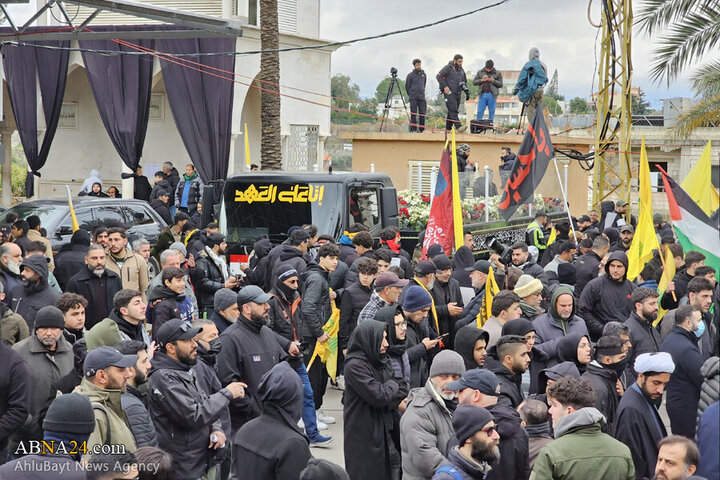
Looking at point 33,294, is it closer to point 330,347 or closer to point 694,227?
point 330,347

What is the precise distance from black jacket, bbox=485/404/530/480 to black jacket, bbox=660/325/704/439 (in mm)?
2318

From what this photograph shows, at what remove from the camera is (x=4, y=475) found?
4242 millimetres

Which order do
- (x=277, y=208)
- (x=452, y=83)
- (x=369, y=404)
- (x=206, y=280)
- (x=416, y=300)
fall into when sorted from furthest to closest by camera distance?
(x=452, y=83)
(x=277, y=208)
(x=206, y=280)
(x=416, y=300)
(x=369, y=404)

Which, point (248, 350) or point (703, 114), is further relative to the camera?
point (703, 114)

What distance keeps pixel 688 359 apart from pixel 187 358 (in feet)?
12.4

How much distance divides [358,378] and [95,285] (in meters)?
3.79

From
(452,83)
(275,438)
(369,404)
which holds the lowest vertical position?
(369,404)

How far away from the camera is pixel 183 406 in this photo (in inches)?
219

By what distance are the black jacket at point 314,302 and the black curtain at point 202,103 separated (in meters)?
13.0

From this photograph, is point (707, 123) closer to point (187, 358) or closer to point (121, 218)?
point (121, 218)

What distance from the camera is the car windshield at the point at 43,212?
1396 centimetres

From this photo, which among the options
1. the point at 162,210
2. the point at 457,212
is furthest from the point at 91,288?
the point at 162,210

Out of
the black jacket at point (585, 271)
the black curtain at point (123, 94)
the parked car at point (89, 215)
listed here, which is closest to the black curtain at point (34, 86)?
the black curtain at point (123, 94)

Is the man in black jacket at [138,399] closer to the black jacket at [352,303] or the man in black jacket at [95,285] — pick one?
the man in black jacket at [95,285]
